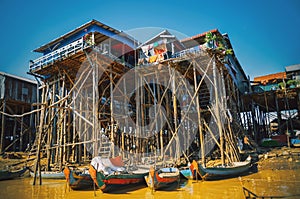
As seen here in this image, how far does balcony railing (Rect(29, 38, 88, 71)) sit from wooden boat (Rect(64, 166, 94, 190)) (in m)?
7.60

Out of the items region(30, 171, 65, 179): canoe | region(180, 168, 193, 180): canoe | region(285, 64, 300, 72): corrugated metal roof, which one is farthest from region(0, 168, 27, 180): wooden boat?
region(285, 64, 300, 72): corrugated metal roof

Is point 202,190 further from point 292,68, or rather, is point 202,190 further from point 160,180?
point 292,68

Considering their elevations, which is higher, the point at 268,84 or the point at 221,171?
the point at 268,84

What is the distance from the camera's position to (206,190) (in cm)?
1002

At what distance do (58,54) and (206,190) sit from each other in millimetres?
12641

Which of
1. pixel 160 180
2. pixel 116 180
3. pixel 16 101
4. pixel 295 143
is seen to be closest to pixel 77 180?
pixel 116 180

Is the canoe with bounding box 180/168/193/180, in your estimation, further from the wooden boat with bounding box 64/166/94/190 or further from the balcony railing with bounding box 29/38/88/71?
the balcony railing with bounding box 29/38/88/71

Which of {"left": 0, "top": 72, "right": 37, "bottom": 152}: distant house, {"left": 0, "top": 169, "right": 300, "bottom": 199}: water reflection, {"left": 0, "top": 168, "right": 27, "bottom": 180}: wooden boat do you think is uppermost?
{"left": 0, "top": 72, "right": 37, "bottom": 152}: distant house

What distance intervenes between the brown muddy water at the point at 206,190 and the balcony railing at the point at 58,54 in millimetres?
7888

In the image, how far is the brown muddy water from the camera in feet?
30.4

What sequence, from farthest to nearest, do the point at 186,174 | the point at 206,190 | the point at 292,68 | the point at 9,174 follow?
the point at 292,68 < the point at 9,174 < the point at 186,174 < the point at 206,190

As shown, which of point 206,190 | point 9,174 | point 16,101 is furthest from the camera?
point 16,101

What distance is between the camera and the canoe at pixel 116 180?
9516mm

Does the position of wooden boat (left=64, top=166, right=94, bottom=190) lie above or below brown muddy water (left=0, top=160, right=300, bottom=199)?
above
